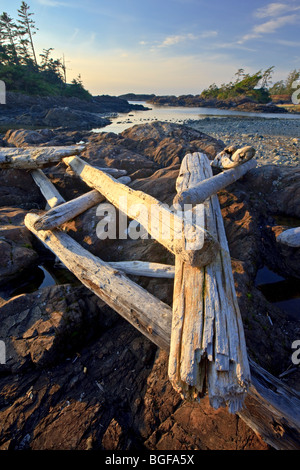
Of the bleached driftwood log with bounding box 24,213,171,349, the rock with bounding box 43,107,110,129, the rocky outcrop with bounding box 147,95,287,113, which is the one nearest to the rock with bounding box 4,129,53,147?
the bleached driftwood log with bounding box 24,213,171,349

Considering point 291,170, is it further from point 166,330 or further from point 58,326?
Answer: point 58,326

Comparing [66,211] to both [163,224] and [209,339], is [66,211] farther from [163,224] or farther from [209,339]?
[209,339]

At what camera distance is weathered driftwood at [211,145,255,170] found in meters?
5.36

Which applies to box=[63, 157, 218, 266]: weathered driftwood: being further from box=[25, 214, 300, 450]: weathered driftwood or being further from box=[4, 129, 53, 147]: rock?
box=[4, 129, 53, 147]: rock

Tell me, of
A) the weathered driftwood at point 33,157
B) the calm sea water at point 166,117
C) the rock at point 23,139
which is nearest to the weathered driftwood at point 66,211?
the weathered driftwood at point 33,157

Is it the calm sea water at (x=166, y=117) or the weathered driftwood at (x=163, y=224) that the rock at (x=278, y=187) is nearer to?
the weathered driftwood at (x=163, y=224)

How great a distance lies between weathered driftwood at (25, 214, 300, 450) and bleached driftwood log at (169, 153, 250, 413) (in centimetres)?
30

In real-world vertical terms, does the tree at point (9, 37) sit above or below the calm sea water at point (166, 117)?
above

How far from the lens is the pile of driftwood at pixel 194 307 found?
1.80 meters

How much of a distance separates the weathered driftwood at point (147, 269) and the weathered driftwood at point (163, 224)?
51 cm

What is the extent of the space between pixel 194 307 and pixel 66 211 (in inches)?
136

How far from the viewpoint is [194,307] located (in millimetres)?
2236

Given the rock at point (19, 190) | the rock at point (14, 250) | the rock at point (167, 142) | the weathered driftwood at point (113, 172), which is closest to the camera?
the rock at point (14, 250)

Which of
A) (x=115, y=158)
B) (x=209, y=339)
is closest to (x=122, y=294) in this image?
(x=209, y=339)
